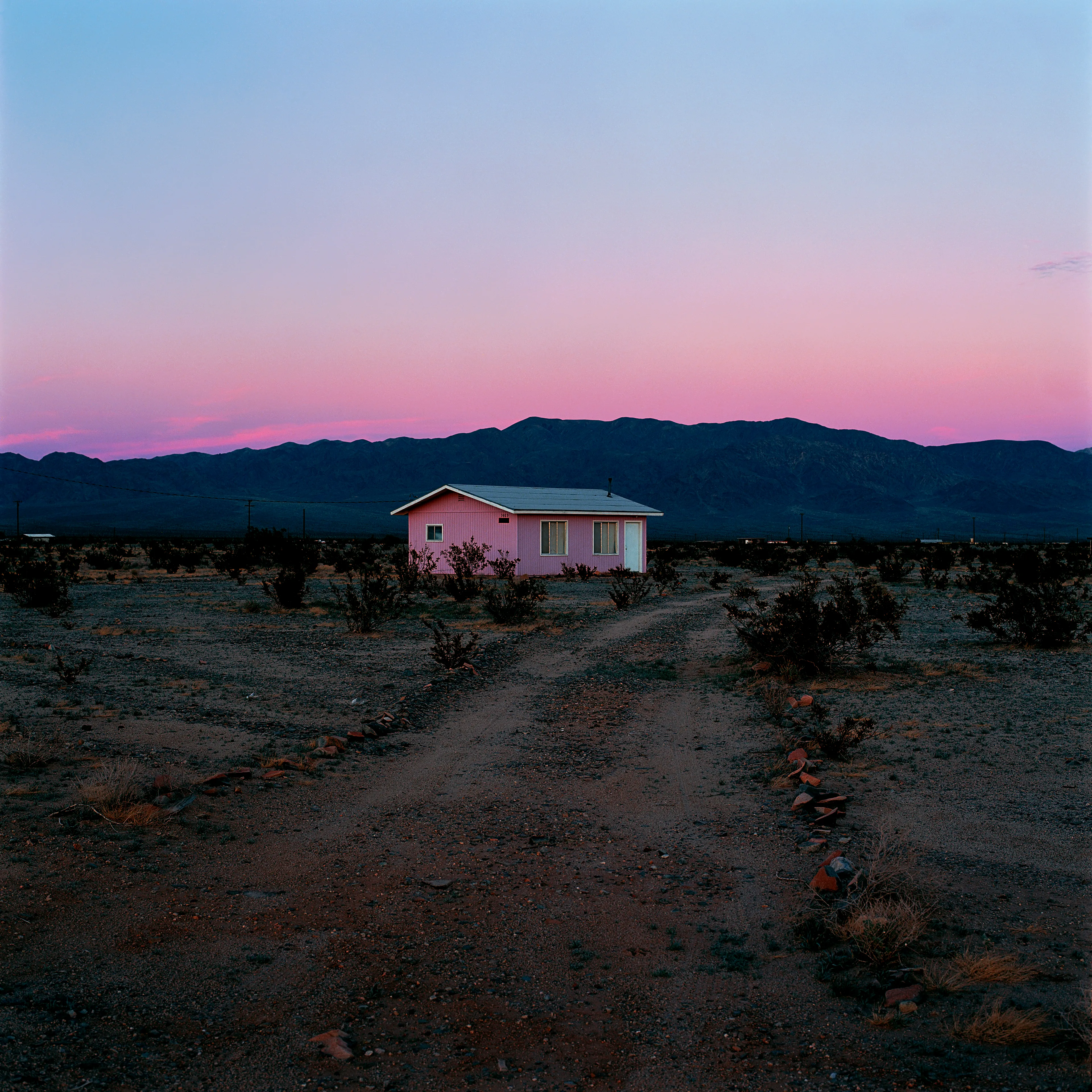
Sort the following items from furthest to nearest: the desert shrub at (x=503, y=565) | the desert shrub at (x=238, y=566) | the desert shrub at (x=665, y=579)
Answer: the desert shrub at (x=238, y=566), the desert shrub at (x=503, y=565), the desert shrub at (x=665, y=579)

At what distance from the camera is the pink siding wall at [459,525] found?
3203cm

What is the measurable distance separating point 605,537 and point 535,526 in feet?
11.0

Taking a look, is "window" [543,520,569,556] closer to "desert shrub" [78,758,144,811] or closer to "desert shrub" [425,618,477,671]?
"desert shrub" [425,618,477,671]

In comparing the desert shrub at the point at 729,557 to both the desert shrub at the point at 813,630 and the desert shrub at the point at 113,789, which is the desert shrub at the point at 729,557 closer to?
the desert shrub at the point at 813,630

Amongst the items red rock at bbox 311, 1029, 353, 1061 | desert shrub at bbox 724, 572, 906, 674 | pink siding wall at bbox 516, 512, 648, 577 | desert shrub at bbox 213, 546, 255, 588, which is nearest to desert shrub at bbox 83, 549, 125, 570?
desert shrub at bbox 213, 546, 255, 588

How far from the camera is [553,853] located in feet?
18.7

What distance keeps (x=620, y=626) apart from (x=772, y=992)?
45.6 feet

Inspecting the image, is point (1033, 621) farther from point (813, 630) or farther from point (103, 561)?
point (103, 561)

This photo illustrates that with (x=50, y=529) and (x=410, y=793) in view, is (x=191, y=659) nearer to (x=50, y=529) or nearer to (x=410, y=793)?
(x=410, y=793)

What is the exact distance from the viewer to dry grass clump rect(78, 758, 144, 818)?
608cm

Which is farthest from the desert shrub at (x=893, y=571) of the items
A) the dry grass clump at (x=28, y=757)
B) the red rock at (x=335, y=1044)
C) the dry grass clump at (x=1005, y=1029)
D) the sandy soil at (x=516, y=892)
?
the red rock at (x=335, y=1044)

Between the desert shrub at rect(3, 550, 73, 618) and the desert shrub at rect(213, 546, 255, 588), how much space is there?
4972mm

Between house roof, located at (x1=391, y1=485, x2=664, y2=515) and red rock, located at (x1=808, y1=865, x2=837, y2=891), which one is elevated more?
house roof, located at (x1=391, y1=485, x2=664, y2=515)

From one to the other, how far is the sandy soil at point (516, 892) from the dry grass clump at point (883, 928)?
113mm
